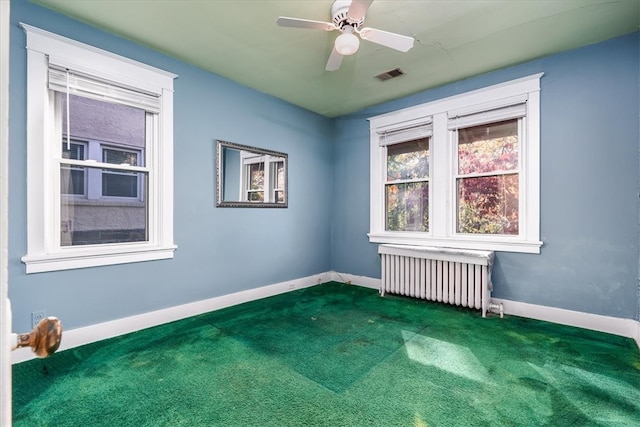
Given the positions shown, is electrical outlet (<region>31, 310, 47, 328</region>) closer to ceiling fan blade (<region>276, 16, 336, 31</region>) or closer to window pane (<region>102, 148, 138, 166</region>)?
window pane (<region>102, 148, 138, 166</region>)

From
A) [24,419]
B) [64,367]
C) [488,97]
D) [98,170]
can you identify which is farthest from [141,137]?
[488,97]

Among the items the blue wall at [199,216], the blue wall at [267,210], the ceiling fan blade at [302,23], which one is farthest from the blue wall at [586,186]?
the blue wall at [199,216]

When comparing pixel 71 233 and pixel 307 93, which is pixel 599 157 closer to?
pixel 307 93

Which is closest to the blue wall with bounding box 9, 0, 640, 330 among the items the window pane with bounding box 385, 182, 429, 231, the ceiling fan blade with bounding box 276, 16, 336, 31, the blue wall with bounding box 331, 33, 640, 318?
the blue wall with bounding box 331, 33, 640, 318

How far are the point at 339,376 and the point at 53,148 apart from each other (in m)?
2.82

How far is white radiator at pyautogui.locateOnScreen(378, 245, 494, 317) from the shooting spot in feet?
10.5

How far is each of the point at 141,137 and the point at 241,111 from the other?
1.17m

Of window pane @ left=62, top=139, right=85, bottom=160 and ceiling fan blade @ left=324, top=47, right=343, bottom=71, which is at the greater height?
ceiling fan blade @ left=324, top=47, right=343, bottom=71

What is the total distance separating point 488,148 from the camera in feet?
11.3

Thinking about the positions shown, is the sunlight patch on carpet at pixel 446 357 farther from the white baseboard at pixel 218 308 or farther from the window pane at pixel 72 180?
the window pane at pixel 72 180

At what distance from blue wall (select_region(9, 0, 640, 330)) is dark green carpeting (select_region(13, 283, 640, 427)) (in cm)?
40

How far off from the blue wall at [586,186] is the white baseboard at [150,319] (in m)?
2.79

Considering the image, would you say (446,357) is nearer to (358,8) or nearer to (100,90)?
(358,8)

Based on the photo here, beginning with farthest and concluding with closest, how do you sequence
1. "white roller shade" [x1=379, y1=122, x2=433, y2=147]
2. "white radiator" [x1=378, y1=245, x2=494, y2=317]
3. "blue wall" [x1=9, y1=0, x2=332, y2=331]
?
"white roller shade" [x1=379, y1=122, x2=433, y2=147] → "white radiator" [x1=378, y1=245, x2=494, y2=317] → "blue wall" [x1=9, y1=0, x2=332, y2=331]
